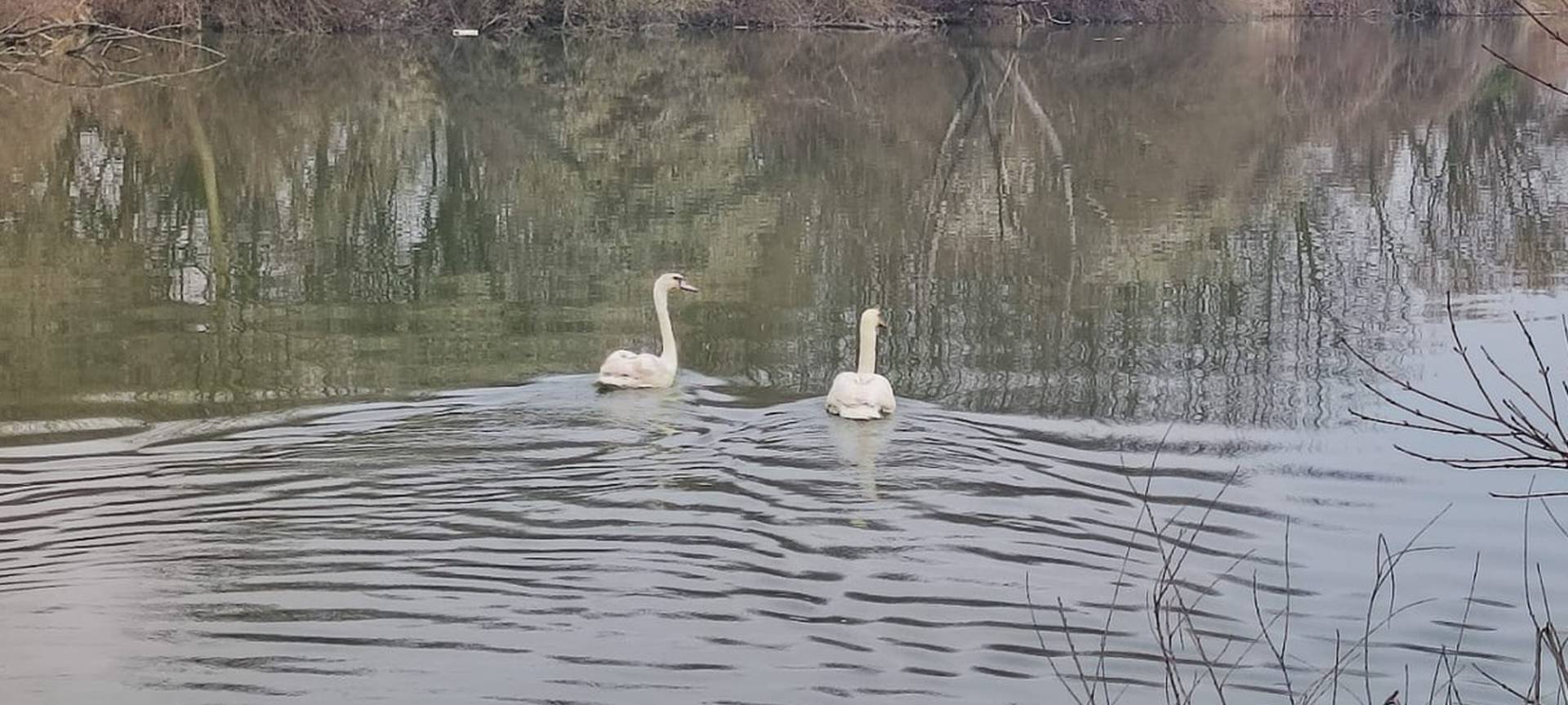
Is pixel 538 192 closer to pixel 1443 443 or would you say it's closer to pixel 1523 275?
pixel 1523 275

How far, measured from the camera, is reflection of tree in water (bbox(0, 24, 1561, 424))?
39.7ft

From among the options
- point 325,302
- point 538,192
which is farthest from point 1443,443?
point 538,192

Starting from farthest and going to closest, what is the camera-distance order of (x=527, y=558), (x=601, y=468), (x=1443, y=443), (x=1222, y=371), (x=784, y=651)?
(x=1222, y=371) → (x=1443, y=443) → (x=601, y=468) → (x=527, y=558) → (x=784, y=651)

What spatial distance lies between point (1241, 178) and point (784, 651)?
16.2 meters

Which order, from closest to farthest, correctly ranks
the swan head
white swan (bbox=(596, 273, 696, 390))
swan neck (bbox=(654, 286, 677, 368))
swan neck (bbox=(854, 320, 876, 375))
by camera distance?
swan neck (bbox=(854, 320, 876, 375)), white swan (bbox=(596, 273, 696, 390)), swan neck (bbox=(654, 286, 677, 368)), the swan head

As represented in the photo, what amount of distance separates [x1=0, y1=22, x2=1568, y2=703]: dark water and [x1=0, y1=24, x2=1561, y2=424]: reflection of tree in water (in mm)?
79

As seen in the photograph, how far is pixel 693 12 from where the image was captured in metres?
49.8

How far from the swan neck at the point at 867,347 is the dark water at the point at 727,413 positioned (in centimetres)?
39

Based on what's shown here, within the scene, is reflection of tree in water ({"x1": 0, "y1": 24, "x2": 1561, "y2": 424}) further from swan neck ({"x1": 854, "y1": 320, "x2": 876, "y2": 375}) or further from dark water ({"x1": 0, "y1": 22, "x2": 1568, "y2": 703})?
swan neck ({"x1": 854, "y1": 320, "x2": 876, "y2": 375})

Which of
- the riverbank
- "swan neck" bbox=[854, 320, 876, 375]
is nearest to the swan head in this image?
"swan neck" bbox=[854, 320, 876, 375]

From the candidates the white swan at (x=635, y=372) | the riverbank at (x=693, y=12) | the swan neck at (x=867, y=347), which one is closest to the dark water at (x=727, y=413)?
the white swan at (x=635, y=372)

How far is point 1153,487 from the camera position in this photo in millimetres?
9055

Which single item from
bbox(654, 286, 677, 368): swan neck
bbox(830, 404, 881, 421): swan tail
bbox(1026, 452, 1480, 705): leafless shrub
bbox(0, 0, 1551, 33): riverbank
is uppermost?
bbox(0, 0, 1551, 33): riverbank

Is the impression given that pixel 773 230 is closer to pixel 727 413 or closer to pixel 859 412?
pixel 727 413
